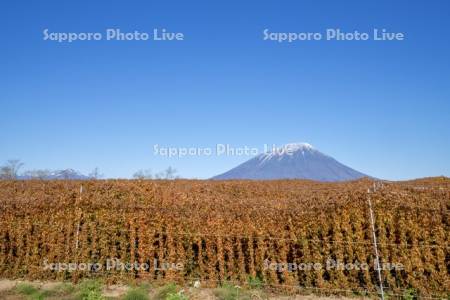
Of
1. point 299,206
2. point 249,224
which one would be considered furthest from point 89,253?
point 299,206

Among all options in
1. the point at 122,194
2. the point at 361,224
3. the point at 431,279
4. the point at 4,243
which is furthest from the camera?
the point at 122,194


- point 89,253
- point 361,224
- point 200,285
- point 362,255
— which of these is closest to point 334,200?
point 361,224

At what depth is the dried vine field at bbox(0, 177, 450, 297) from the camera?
8750 millimetres

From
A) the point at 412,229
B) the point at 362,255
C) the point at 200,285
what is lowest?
the point at 200,285

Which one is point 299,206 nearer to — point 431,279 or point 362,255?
point 362,255

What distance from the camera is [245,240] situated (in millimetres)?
9570

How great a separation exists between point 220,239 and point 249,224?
807 millimetres

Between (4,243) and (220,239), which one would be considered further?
(4,243)

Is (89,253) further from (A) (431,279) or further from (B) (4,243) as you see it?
(A) (431,279)

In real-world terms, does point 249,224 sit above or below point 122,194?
below

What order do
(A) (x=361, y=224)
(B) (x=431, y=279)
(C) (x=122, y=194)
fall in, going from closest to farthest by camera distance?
(B) (x=431, y=279) < (A) (x=361, y=224) < (C) (x=122, y=194)

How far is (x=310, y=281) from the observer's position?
9.05 meters

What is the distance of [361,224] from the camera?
9156mm

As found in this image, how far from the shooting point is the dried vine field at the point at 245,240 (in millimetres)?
8750
